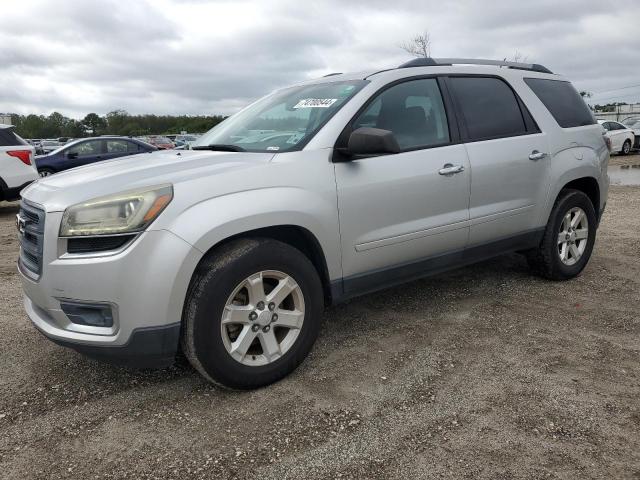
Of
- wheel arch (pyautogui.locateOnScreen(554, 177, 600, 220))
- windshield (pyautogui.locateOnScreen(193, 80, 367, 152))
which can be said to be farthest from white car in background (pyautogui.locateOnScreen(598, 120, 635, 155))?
windshield (pyautogui.locateOnScreen(193, 80, 367, 152))

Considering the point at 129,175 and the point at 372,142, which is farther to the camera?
the point at 372,142

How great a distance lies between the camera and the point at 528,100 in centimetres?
431

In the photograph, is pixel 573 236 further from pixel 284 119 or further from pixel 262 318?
pixel 262 318

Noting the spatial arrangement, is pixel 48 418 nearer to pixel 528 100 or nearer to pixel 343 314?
pixel 343 314

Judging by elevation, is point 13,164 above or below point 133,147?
below

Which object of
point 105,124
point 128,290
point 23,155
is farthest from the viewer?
point 105,124

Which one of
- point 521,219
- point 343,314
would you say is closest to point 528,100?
point 521,219

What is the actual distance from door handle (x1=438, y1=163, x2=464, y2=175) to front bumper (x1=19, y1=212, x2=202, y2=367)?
1767 millimetres

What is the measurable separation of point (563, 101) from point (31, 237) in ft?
13.7

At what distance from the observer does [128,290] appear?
8.19 ft

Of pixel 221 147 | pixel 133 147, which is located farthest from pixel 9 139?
pixel 221 147

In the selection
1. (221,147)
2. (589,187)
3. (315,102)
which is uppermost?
(315,102)

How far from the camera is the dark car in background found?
41.5 feet

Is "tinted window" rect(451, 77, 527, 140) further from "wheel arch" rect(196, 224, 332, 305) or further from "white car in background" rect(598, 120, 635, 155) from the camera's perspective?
"white car in background" rect(598, 120, 635, 155)
